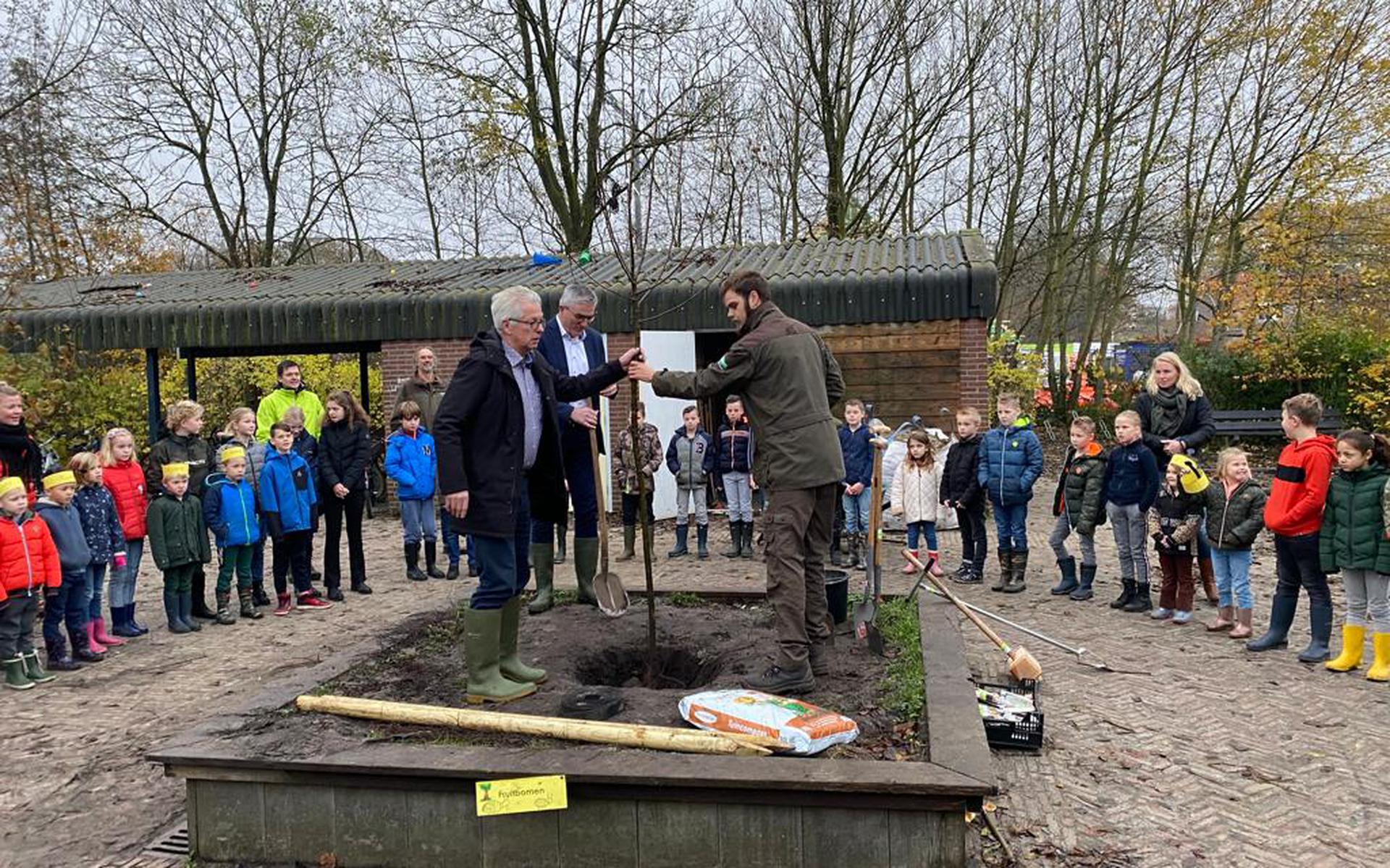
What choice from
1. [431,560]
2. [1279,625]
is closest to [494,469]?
[1279,625]

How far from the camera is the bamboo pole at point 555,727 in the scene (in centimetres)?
370

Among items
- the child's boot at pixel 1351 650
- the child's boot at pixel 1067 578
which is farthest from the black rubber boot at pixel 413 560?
the child's boot at pixel 1351 650

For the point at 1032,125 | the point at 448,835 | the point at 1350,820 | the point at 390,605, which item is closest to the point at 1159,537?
the point at 1350,820

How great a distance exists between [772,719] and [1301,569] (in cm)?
430

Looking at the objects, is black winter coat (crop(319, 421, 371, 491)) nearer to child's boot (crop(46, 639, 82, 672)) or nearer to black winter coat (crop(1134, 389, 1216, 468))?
child's boot (crop(46, 639, 82, 672))

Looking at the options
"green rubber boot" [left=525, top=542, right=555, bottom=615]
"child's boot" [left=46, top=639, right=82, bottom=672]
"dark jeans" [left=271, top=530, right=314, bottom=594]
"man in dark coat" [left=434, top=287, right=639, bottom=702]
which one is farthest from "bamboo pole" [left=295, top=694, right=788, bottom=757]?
"dark jeans" [left=271, top=530, right=314, bottom=594]

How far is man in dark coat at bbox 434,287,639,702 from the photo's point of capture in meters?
4.41

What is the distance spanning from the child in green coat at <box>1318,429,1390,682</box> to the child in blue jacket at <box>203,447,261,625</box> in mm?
7883

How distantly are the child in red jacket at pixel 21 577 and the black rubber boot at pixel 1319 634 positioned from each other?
8.21 meters

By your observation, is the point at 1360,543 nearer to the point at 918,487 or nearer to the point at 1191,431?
the point at 1191,431

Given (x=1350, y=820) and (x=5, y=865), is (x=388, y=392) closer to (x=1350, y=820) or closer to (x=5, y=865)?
(x=5, y=865)

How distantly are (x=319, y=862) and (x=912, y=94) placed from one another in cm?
2104

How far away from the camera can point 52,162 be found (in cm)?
1558

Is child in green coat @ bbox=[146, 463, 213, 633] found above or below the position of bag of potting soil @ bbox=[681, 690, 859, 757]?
above
